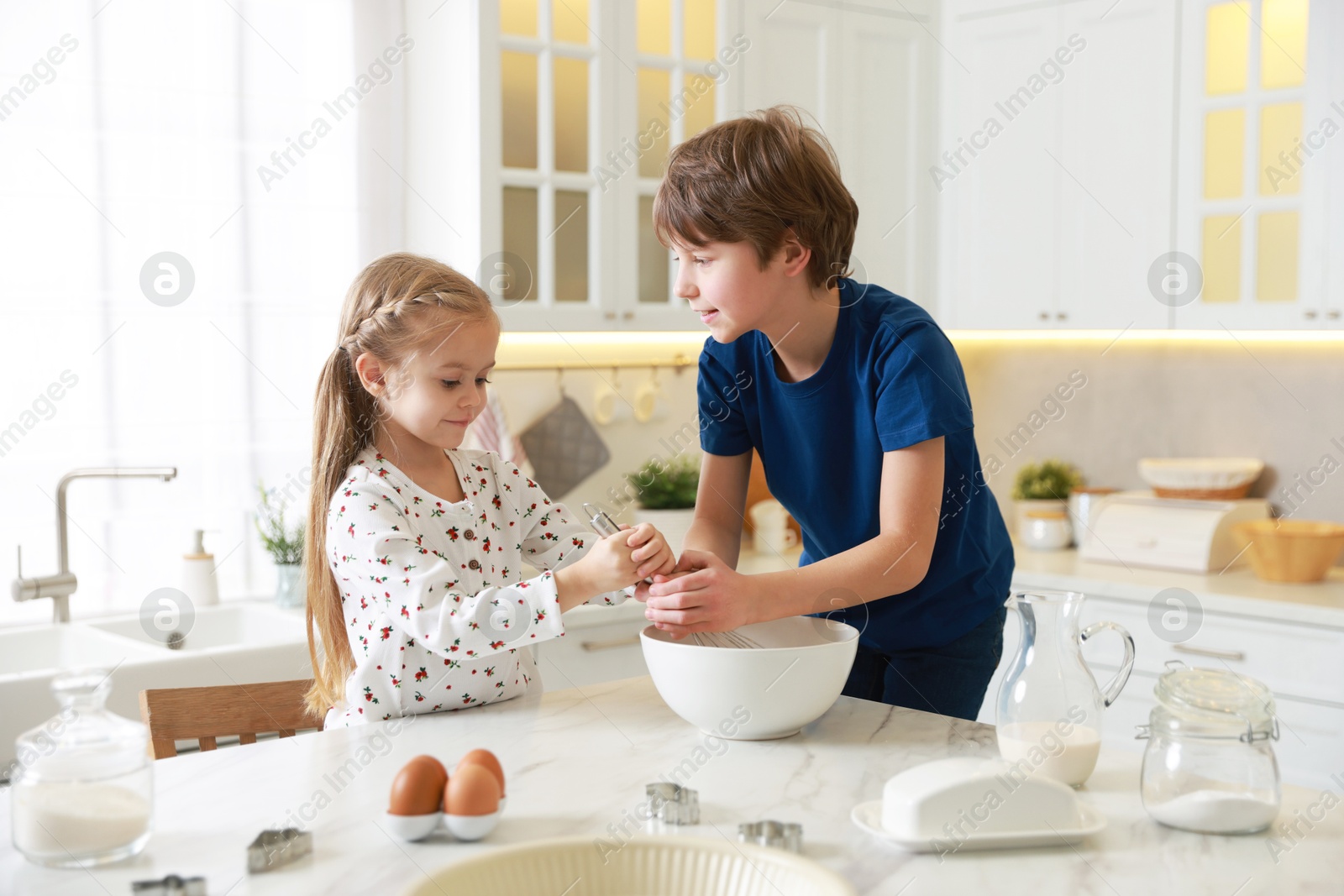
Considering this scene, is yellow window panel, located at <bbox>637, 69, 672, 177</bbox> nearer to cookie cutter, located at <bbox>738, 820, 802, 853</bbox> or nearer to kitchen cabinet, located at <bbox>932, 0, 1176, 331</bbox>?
kitchen cabinet, located at <bbox>932, 0, 1176, 331</bbox>

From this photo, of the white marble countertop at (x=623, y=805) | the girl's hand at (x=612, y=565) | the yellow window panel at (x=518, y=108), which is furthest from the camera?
the yellow window panel at (x=518, y=108)

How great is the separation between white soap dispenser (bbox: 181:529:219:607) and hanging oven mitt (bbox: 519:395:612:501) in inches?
29.3

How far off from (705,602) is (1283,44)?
2.08m

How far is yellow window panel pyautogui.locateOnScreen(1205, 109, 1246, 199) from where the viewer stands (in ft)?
8.66

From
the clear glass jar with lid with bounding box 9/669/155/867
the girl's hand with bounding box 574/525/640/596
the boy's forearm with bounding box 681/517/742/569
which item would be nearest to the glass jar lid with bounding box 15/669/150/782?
the clear glass jar with lid with bounding box 9/669/155/867

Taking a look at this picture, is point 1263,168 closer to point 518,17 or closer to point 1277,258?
point 1277,258

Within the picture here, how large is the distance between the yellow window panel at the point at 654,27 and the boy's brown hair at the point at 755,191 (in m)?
1.37

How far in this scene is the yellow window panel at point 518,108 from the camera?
2.51 meters

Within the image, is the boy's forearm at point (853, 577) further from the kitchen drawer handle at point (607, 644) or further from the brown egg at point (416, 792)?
the kitchen drawer handle at point (607, 644)

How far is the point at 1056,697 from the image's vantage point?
1.06 m

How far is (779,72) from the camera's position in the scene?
9.54ft

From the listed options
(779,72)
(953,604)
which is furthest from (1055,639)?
(779,72)

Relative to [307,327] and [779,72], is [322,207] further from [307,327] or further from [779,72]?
[779,72]

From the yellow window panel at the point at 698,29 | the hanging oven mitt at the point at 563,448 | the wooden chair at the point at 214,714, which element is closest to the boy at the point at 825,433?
the wooden chair at the point at 214,714
